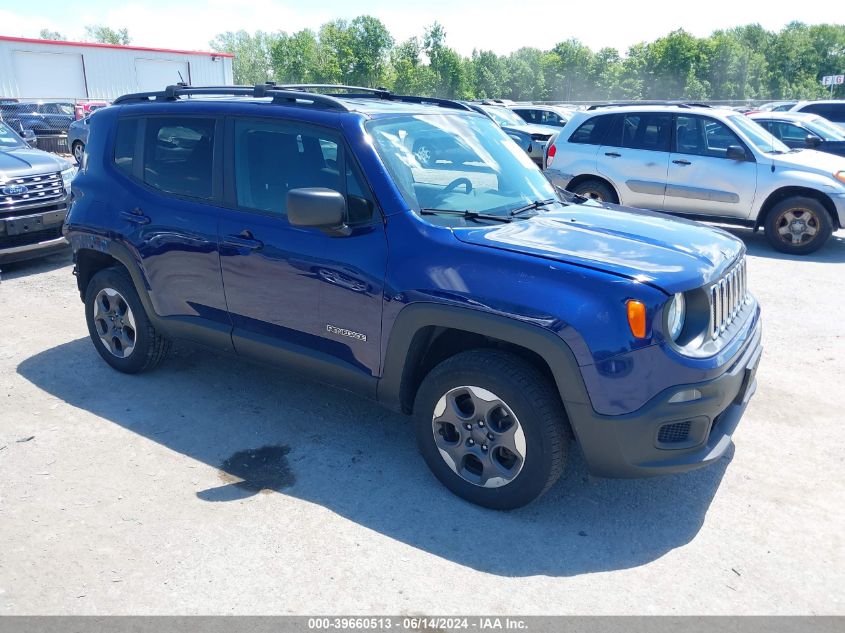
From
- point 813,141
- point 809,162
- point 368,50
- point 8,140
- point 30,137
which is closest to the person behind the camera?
point 809,162

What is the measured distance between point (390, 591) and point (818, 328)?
4.97m

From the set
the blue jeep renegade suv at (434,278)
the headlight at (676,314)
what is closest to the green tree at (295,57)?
the blue jeep renegade suv at (434,278)

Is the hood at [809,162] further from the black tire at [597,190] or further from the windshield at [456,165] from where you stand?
the windshield at [456,165]

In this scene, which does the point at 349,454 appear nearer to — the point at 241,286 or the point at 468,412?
the point at 468,412

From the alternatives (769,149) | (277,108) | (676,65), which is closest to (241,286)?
(277,108)

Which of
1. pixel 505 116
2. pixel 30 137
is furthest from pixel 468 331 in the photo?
pixel 30 137

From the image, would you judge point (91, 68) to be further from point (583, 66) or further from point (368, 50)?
point (583, 66)

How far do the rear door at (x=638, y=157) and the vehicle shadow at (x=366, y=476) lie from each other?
6393 millimetres

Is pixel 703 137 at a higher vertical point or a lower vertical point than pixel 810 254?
higher

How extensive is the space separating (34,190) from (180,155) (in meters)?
4.43

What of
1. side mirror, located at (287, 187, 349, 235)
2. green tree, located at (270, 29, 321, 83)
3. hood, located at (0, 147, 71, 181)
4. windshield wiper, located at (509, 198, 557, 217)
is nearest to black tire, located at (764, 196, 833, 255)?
windshield wiper, located at (509, 198, 557, 217)

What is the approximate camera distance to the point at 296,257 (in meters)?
3.76

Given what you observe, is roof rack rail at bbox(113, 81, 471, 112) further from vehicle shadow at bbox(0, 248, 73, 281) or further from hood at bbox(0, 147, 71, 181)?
vehicle shadow at bbox(0, 248, 73, 281)
